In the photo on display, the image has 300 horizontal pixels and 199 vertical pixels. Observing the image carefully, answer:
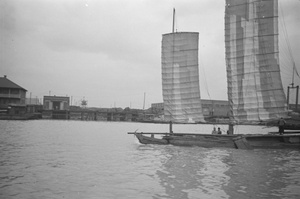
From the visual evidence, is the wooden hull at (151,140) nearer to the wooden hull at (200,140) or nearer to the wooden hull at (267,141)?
the wooden hull at (200,140)

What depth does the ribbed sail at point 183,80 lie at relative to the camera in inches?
837

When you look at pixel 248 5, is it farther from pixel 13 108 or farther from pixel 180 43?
pixel 13 108

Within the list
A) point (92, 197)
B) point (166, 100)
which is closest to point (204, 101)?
point (166, 100)

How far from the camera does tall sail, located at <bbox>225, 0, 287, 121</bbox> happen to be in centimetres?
1766

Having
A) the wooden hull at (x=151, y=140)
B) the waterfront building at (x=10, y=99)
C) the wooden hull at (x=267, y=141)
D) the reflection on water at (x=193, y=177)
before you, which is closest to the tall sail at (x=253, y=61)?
the wooden hull at (x=267, y=141)

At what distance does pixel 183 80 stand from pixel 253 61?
5.52m

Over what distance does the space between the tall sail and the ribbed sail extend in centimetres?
300

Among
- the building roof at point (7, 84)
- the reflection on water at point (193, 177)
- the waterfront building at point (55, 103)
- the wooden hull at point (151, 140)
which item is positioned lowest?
the reflection on water at point (193, 177)

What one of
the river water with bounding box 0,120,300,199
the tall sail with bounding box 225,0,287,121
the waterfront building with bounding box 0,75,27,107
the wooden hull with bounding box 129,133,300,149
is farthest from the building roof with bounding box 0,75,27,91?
the tall sail with bounding box 225,0,287,121

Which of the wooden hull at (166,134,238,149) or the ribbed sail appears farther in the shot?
the ribbed sail

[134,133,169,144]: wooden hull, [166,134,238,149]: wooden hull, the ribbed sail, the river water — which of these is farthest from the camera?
the ribbed sail

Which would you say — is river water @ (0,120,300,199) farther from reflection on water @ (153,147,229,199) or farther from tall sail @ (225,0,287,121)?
tall sail @ (225,0,287,121)

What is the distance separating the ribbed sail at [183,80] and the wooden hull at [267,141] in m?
4.38

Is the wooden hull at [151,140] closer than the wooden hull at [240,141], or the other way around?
the wooden hull at [240,141]
